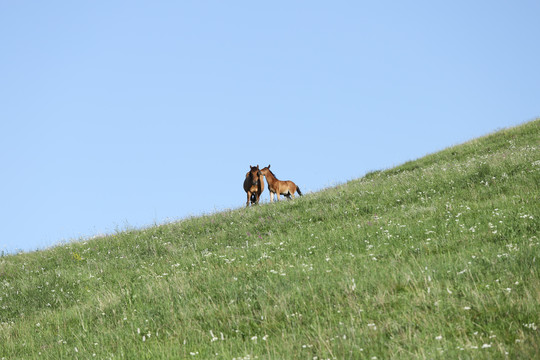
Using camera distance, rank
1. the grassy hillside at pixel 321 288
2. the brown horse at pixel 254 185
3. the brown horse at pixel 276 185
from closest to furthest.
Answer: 1. the grassy hillside at pixel 321 288
2. the brown horse at pixel 254 185
3. the brown horse at pixel 276 185

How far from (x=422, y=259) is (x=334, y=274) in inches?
62.1

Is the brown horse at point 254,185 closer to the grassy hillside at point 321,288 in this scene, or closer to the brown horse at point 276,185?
the brown horse at point 276,185

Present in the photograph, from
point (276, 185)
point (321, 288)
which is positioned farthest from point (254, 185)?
point (321, 288)

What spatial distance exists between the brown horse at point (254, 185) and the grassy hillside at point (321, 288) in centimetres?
668

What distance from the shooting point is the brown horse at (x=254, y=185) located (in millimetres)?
23109

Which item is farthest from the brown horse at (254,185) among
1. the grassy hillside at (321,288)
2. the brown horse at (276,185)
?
the grassy hillside at (321,288)

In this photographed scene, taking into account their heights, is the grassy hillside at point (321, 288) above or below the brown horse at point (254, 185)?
below

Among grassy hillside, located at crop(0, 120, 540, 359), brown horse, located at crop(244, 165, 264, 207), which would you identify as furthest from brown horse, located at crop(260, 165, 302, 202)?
grassy hillside, located at crop(0, 120, 540, 359)

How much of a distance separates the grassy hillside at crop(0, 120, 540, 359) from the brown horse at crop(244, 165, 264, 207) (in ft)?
21.9

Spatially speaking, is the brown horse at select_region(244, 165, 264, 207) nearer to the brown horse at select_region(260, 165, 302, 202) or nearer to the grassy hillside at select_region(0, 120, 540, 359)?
the brown horse at select_region(260, 165, 302, 202)

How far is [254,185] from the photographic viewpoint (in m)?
23.4

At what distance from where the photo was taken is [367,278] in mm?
7777

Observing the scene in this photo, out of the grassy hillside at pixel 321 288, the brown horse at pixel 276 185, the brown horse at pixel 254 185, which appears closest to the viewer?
the grassy hillside at pixel 321 288

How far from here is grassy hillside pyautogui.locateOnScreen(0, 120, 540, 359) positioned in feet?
19.5
